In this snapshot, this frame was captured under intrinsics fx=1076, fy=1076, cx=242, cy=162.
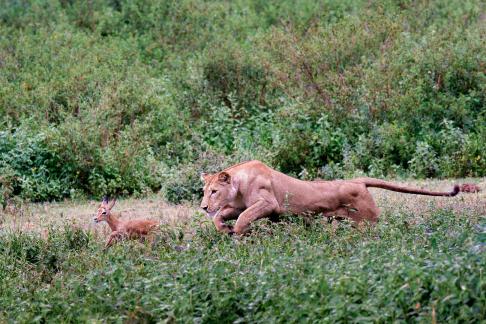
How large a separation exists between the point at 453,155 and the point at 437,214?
6.13m

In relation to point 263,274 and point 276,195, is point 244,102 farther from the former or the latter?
point 263,274

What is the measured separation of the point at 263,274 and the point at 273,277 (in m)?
0.10

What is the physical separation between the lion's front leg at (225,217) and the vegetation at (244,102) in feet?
11.6

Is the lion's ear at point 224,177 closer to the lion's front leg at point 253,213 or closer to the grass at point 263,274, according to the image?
the lion's front leg at point 253,213

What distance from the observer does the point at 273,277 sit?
8.04 meters

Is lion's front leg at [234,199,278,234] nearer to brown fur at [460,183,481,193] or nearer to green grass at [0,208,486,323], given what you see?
green grass at [0,208,486,323]

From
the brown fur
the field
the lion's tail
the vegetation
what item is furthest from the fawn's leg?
the brown fur

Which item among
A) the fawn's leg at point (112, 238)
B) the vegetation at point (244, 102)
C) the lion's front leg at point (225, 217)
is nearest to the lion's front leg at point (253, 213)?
the lion's front leg at point (225, 217)

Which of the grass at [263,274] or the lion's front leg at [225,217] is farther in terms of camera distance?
the lion's front leg at [225,217]

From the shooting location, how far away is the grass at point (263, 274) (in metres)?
7.35

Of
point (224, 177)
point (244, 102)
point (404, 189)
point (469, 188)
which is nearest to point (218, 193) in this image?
point (224, 177)

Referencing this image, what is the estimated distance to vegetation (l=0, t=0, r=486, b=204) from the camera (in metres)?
16.1

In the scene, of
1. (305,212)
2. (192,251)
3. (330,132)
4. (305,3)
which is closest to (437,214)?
(305,212)

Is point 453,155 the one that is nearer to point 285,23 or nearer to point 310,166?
point 310,166
